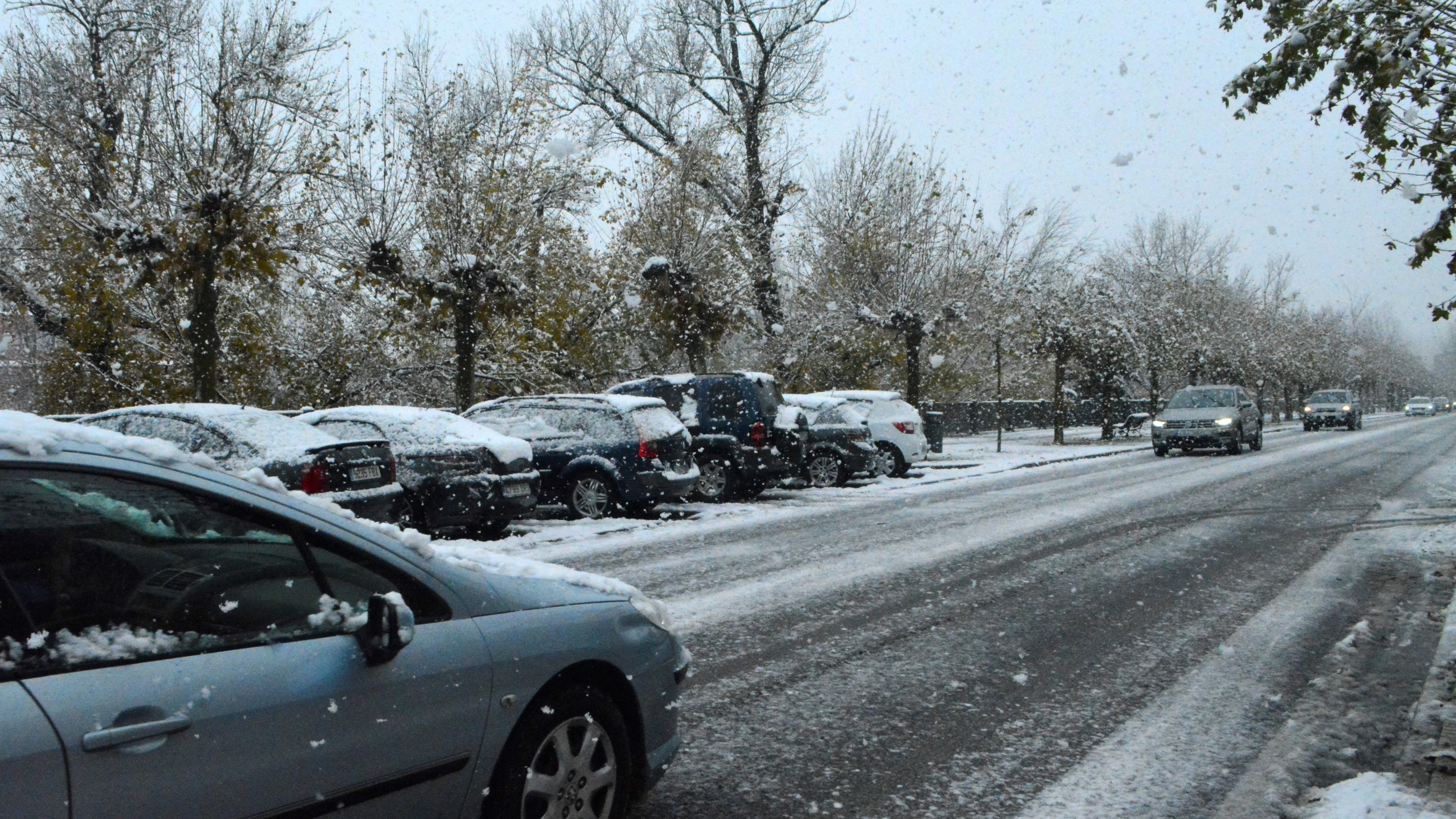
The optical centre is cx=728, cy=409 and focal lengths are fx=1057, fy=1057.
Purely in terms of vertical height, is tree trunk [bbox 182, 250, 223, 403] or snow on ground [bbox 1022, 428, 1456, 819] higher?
tree trunk [bbox 182, 250, 223, 403]

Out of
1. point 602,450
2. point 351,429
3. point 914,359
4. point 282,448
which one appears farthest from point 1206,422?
point 282,448

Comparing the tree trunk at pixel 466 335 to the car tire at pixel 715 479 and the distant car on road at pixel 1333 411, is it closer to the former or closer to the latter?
the car tire at pixel 715 479

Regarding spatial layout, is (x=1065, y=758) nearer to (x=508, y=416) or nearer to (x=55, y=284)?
(x=508, y=416)

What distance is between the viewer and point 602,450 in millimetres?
12977

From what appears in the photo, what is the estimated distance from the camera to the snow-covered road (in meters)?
4.07

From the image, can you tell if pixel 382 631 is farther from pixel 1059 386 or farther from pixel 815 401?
pixel 1059 386

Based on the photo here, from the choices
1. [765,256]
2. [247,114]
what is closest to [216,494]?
[247,114]

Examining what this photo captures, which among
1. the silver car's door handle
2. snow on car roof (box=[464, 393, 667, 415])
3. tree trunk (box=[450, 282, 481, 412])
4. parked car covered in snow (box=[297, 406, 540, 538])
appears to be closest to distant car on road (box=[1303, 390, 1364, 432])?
tree trunk (box=[450, 282, 481, 412])

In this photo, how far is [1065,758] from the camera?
14.2 ft

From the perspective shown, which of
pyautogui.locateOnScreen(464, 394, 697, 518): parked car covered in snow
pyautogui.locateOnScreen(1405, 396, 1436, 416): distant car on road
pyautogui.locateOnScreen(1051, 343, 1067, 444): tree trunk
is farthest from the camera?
pyautogui.locateOnScreen(1405, 396, 1436, 416): distant car on road

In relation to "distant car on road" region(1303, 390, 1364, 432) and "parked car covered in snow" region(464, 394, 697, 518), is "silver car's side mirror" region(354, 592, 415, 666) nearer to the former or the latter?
"parked car covered in snow" region(464, 394, 697, 518)

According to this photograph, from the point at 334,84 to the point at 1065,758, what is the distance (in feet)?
60.7

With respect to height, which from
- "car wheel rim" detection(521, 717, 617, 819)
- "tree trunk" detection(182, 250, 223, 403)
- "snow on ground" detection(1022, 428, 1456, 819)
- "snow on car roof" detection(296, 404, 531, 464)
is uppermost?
"tree trunk" detection(182, 250, 223, 403)

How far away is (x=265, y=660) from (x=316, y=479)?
6.79m
